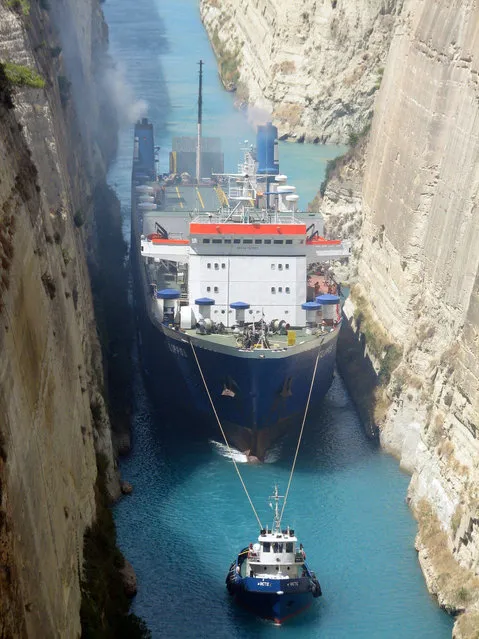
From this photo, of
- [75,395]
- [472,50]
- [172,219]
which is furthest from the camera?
[172,219]

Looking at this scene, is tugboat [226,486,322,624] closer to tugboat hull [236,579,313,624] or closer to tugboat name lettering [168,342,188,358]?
tugboat hull [236,579,313,624]

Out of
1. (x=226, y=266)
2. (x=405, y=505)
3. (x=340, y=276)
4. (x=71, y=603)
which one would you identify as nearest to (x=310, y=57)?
Result: (x=340, y=276)

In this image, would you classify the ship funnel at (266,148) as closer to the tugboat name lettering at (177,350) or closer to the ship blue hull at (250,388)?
the tugboat name lettering at (177,350)

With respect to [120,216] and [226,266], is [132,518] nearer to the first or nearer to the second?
[226,266]

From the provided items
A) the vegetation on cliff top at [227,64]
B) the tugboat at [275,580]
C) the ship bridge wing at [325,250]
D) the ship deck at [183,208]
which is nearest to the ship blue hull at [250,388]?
the ship bridge wing at [325,250]

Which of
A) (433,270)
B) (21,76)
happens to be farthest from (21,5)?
(433,270)

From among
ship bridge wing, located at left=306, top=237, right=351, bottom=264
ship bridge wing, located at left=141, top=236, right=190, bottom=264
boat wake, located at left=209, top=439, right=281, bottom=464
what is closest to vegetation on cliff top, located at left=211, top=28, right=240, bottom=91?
ship bridge wing, located at left=306, top=237, right=351, bottom=264

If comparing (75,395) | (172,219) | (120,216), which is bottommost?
(120,216)
